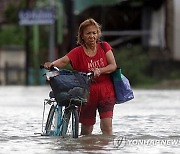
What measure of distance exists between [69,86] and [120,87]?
72cm

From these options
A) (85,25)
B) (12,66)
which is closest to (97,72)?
(85,25)

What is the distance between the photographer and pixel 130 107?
71.6 ft

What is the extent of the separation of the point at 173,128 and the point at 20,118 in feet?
12.3

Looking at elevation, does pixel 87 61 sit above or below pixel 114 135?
above

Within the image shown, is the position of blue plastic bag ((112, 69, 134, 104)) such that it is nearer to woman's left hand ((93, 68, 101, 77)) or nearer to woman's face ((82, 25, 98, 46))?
woman's left hand ((93, 68, 101, 77))

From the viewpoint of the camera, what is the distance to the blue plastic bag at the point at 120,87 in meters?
12.6

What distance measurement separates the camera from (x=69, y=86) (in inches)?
485

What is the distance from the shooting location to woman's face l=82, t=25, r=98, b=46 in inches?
493

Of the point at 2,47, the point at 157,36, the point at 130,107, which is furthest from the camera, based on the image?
the point at 2,47

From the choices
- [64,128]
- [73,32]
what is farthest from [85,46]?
[73,32]

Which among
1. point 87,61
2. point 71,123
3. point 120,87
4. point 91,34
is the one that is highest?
point 91,34

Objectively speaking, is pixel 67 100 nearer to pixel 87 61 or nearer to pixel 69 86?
pixel 69 86

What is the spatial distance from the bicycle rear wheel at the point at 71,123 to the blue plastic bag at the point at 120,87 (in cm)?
63

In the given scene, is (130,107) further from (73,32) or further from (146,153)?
(73,32)
